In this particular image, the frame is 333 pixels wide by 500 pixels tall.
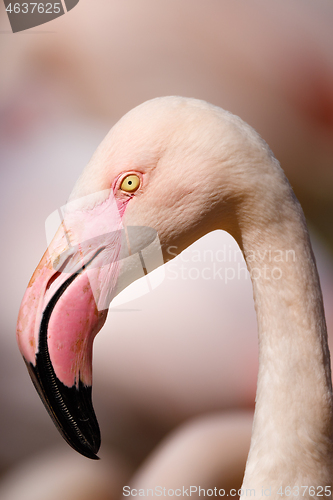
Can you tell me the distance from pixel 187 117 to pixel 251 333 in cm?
88

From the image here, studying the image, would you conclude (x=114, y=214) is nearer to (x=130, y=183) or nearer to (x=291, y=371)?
(x=130, y=183)

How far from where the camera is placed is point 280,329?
61cm

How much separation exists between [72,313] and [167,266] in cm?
60

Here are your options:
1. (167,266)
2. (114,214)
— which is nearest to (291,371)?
(114,214)

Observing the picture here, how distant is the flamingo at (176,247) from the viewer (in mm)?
553

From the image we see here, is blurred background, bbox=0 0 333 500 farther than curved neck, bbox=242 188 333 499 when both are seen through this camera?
Yes

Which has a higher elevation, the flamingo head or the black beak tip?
the flamingo head

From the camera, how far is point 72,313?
556 millimetres

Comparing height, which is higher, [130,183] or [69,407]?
[130,183]

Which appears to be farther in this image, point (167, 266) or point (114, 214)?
point (167, 266)

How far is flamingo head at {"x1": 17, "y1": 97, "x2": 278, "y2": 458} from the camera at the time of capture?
21.6 inches

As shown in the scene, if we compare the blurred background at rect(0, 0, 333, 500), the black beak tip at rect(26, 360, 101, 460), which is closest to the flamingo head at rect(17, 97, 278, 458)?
the black beak tip at rect(26, 360, 101, 460)

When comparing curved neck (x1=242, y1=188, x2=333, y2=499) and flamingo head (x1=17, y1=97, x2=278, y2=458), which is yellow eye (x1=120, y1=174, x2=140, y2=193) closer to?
flamingo head (x1=17, y1=97, x2=278, y2=458)

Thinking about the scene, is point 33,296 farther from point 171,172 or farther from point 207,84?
point 207,84
